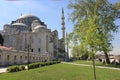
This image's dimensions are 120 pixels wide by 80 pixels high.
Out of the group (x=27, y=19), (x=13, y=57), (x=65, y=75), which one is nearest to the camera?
(x=65, y=75)

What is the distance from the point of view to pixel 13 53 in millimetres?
45938

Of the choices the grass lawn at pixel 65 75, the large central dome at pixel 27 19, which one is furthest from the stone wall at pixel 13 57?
the large central dome at pixel 27 19

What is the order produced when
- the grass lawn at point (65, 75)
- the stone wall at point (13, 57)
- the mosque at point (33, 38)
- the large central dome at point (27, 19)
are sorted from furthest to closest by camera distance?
the large central dome at point (27, 19) < the mosque at point (33, 38) < the stone wall at point (13, 57) < the grass lawn at point (65, 75)

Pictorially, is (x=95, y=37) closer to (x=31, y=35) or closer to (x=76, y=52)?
(x=76, y=52)

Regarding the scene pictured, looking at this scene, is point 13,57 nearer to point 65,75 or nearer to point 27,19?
point 65,75

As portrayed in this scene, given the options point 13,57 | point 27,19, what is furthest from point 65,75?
point 27,19

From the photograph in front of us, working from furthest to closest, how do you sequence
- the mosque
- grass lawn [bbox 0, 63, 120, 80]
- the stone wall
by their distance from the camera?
the mosque → the stone wall → grass lawn [bbox 0, 63, 120, 80]

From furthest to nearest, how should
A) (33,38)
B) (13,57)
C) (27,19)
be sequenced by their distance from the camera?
1. (27,19)
2. (33,38)
3. (13,57)

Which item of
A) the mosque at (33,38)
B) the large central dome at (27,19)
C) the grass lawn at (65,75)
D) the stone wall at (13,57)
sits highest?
the large central dome at (27,19)

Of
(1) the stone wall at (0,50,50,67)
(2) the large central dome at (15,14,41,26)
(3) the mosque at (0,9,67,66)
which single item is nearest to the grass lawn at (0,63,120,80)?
(1) the stone wall at (0,50,50,67)

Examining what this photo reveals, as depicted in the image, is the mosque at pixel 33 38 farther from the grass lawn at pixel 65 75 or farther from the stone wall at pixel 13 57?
the grass lawn at pixel 65 75

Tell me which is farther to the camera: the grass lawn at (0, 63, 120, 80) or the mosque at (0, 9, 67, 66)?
the mosque at (0, 9, 67, 66)

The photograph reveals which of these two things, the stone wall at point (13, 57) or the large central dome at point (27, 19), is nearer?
the stone wall at point (13, 57)

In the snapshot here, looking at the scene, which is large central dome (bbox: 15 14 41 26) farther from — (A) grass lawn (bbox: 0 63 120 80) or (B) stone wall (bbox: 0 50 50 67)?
(A) grass lawn (bbox: 0 63 120 80)
